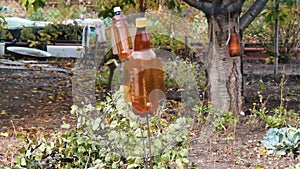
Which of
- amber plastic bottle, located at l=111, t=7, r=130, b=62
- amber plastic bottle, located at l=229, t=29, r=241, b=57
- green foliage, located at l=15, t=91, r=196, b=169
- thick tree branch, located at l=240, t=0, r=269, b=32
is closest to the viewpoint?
amber plastic bottle, located at l=111, t=7, r=130, b=62

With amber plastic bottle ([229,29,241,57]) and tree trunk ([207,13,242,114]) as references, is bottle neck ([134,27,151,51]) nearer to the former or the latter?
amber plastic bottle ([229,29,241,57])

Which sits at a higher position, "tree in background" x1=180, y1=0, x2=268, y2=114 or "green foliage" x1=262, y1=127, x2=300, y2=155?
"tree in background" x1=180, y1=0, x2=268, y2=114

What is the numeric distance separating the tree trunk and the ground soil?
24 centimetres

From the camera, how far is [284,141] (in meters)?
4.51

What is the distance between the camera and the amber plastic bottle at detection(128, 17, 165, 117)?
7.66 feet

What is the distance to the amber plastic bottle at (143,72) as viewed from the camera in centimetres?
233

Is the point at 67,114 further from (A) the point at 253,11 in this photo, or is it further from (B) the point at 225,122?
(A) the point at 253,11

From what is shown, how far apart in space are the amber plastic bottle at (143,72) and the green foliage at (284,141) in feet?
7.69

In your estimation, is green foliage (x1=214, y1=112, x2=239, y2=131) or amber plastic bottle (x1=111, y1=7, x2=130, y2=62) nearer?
amber plastic bottle (x1=111, y1=7, x2=130, y2=62)

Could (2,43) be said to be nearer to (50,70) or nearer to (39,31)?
(39,31)

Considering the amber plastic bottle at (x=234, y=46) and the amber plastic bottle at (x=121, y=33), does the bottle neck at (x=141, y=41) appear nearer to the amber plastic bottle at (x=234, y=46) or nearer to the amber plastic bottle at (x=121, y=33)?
the amber plastic bottle at (x=121, y=33)

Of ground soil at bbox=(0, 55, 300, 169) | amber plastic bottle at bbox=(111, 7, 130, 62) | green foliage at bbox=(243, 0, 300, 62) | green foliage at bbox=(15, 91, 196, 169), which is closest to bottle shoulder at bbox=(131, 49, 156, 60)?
amber plastic bottle at bbox=(111, 7, 130, 62)

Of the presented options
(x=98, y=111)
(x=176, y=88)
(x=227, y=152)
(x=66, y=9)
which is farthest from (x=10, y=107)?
(x=66, y=9)

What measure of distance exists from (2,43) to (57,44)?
3.75ft
